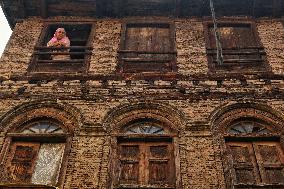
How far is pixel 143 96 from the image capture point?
1002 cm

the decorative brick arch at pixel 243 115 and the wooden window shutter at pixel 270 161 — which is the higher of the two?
the decorative brick arch at pixel 243 115

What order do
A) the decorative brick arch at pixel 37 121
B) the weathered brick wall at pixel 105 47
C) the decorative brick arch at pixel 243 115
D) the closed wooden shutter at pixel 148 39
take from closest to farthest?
the decorative brick arch at pixel 37 121 → the decorative brick arch at pixel 243 115 → the weathered brick wall at pixel 105 47 → the closed wooden shutter at pixel 148 39

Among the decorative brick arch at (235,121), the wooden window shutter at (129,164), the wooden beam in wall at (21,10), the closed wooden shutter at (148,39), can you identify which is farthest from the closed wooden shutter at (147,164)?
the wooden beam in wall at (21,10)

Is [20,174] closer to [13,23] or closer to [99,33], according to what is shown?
[99,33]

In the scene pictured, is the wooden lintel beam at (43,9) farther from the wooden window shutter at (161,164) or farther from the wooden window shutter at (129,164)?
the wooden window shutter at (161,164)

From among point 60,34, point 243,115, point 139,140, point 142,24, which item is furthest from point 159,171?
point 142,24

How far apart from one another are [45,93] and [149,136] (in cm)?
274

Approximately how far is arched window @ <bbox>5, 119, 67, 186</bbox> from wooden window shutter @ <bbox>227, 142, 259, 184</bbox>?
3382mm

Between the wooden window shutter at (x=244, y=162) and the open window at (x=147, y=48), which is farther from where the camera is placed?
the open window at (x=147, y=48)

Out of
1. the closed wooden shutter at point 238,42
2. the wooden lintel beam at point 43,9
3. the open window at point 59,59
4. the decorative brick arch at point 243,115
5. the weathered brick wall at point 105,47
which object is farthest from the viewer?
the wooden lintel beam at point 43,9

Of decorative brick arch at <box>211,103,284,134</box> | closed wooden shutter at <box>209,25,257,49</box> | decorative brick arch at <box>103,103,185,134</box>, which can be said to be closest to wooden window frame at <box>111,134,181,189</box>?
decorative brick arch at <box>103,103,185,134</box>

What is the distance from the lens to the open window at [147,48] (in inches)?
438

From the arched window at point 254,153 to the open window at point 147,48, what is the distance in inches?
99.1

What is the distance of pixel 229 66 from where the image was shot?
1109cm
